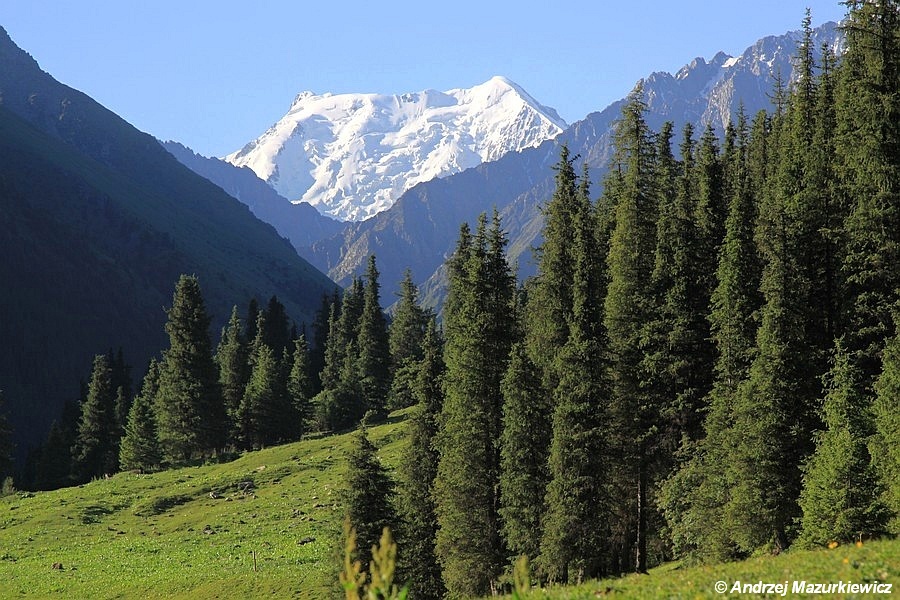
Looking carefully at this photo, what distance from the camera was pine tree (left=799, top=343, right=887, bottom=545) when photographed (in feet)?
98.4

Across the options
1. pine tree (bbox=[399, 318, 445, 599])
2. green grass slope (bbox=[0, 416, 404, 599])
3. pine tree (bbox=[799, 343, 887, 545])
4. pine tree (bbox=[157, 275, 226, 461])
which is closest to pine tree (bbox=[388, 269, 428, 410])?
green grass slope (bbox=[0, 416, 404, 599])

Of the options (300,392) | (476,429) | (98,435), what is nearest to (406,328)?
(300,392)

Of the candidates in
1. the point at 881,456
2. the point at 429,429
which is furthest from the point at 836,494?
the point at 429,429

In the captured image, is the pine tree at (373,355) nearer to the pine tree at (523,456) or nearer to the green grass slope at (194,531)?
the green grass slope at (194,531)

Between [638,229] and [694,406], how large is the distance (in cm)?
949

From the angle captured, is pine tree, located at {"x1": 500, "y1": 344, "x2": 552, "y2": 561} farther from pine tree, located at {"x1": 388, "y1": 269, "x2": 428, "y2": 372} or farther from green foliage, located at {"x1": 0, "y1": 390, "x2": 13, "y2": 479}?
green foliage, located at {"x1": 0, "y1": 390, "x2": 13, "y2": 479}

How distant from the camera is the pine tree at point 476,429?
4350 centimetres

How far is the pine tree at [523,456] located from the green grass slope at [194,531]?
8.30 metres

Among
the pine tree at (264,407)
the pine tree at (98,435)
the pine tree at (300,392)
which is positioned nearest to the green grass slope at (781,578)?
the pine tree at (264,407)

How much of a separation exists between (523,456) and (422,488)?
9411 millimetres

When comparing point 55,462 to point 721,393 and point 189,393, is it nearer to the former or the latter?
point 189,393

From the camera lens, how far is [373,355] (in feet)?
340

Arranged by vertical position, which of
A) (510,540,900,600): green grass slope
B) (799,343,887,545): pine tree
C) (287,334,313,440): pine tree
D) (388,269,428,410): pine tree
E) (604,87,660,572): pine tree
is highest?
(388,269,428,410): pine tree

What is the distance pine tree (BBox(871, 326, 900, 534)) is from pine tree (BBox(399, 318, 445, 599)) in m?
22.1
